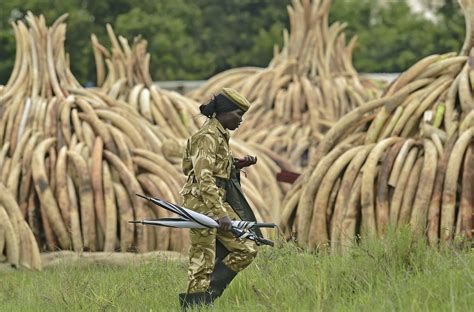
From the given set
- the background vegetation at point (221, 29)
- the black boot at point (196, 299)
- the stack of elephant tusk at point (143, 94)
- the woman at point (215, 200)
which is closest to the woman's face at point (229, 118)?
the woman at point (215, 200)

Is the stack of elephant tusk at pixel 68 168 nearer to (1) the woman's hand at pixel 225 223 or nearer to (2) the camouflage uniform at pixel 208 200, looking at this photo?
(2) the camouflage uniform at pixel 208 200

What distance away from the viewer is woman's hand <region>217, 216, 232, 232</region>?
7355 mm

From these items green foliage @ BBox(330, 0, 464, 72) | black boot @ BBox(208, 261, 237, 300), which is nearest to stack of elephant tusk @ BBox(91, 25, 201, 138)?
black boot @ BBox(208, 261, 237, 300)

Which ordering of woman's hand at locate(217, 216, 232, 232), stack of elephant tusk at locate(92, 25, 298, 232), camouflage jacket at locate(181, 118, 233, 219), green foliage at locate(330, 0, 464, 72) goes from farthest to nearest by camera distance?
green foliage at locate(330, 0, 464, 72)
stack of elephant tusk at locate(92, 25, 298, 232)
camouflage jacket at locate(181, 118, 233, 219)
woman's hand at locate(217, 216, 232, 232)

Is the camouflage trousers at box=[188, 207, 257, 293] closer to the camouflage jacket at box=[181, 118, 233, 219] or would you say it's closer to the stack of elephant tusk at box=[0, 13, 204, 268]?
the camouflage jacket at box=[181, 118, 233, 219]

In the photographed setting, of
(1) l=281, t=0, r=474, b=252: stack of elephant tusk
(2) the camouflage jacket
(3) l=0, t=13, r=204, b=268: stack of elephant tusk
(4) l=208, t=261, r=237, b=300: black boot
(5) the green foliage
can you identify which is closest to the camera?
(2) the camouflage jacket

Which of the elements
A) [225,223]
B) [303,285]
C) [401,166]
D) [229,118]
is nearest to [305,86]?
[401,166]

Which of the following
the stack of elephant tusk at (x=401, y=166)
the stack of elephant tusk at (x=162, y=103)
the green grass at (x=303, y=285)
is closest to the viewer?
the green grass at (x=303, y=285)

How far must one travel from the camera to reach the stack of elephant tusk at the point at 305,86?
65.2 ft

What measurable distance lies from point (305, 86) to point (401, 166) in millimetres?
9264

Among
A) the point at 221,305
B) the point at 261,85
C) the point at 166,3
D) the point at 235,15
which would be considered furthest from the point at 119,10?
the point at 221,305

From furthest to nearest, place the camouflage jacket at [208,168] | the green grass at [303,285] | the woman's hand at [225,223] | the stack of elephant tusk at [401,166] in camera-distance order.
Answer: the stack of elephant tusk at [401,166] → the camouflage jacket at [208,168] → the woman's hand at [225,223] → the green grass at [303,285]

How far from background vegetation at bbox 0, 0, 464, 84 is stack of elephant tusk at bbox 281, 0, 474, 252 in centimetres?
2630

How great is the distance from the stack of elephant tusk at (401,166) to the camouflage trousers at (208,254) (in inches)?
108
